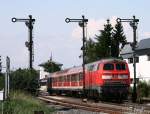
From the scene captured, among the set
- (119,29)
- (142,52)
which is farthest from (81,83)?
(119,29)

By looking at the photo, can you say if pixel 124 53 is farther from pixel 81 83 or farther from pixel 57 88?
pixel 81 83

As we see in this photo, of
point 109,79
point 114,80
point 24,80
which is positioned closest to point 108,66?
point 109,79

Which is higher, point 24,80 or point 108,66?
point 108,66

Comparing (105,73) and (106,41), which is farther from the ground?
(106,41)

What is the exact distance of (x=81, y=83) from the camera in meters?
50.3

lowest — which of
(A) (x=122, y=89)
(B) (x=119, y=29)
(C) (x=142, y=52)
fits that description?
(A) (x=122, y=89)

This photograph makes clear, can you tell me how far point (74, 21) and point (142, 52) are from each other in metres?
26.2

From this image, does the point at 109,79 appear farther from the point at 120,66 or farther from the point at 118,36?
the point at 118,36

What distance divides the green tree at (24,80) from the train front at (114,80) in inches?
431

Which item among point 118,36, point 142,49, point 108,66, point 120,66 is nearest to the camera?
point 108,66

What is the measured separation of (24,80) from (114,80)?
37.7 feet

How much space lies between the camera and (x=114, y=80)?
42.2m

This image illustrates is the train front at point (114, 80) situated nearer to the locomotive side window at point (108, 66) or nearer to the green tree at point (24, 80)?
the locomotive side window at point (108, 66)

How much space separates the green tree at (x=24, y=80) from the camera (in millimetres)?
50719
